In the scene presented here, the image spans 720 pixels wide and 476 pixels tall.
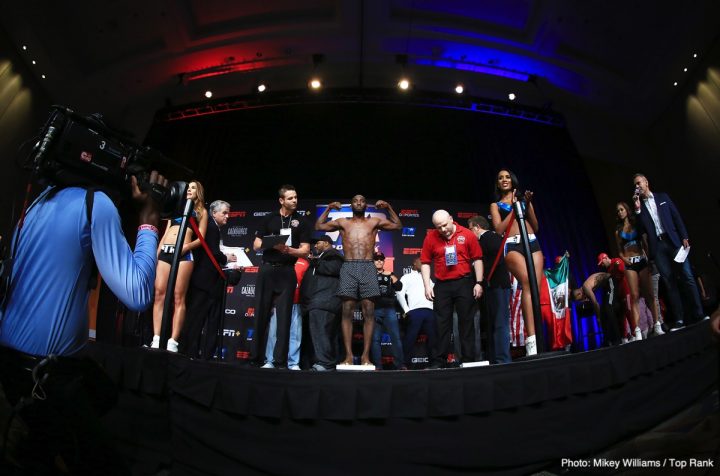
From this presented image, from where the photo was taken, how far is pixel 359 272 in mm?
4629

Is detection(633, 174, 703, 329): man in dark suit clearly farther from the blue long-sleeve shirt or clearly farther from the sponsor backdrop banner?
the blue long-sleeve shirt

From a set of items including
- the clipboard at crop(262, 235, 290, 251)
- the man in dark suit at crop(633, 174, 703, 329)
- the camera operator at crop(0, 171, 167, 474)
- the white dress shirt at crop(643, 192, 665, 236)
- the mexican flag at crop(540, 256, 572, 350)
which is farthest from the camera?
the mexican flag at crop(540, 256, 572, 350)

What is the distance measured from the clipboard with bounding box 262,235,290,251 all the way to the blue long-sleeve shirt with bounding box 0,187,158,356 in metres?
3.13

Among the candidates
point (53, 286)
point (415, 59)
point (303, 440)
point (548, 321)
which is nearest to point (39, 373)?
point (53, 286)

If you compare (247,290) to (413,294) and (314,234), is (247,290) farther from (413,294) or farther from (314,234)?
(413,294)

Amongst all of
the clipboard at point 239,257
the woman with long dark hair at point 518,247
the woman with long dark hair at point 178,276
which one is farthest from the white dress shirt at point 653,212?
the clipboard at point 239,257

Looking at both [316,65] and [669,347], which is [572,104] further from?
[669,347]

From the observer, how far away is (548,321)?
5875 millimetres

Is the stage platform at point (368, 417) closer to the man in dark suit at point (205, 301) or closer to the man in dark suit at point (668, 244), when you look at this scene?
the man in dark suit at point (205, 301)

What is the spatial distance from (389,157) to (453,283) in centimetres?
592

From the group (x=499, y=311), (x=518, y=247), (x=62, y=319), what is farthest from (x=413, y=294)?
(x=62, y=319)

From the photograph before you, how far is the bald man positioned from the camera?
4516 mm

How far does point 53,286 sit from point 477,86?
1119 centimetres

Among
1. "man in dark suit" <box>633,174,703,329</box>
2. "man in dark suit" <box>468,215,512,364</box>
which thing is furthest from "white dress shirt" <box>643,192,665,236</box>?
"man in dark suit" <box>468,215,512,364</box>
